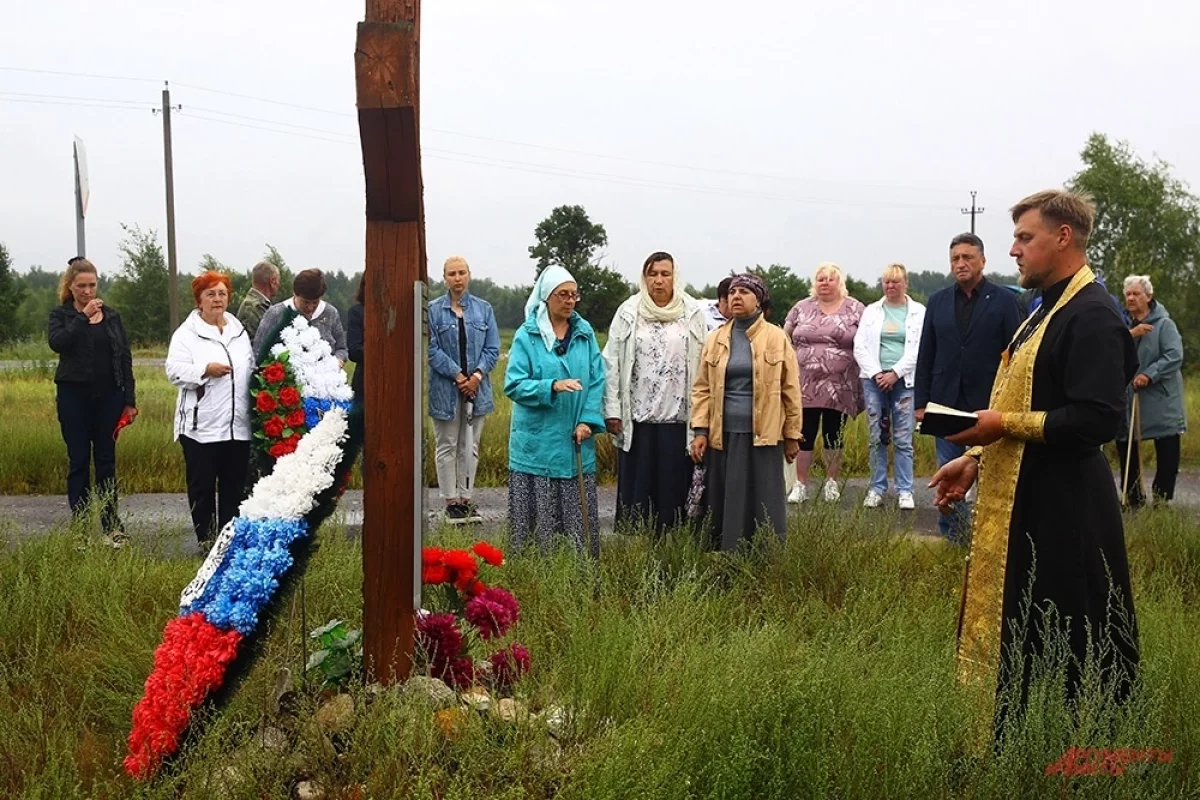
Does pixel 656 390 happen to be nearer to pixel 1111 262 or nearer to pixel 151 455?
pixel 151 455

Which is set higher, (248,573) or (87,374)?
(87,374)

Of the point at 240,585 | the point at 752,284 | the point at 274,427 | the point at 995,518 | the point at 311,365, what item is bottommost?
the point at 240,585

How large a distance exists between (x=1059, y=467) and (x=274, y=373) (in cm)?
269

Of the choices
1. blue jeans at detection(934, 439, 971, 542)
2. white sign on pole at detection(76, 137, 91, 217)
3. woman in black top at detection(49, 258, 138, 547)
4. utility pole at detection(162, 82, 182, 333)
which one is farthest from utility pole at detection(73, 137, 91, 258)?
utility pole at detection(162, 82, 182, 333)

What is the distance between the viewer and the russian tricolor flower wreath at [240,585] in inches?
125

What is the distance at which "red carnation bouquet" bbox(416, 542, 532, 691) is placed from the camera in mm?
3590

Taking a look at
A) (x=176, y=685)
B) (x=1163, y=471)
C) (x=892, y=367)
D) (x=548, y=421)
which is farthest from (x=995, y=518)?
(x=1163, y=471)

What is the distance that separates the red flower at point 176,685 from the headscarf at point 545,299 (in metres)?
3.32

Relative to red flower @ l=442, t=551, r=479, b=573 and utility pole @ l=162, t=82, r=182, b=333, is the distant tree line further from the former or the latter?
red flower @ l=442, t=551, r=479, b=573

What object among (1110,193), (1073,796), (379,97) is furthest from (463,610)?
(1110,193)

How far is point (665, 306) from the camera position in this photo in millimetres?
6922

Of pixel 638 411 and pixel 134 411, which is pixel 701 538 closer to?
pixel 638 411

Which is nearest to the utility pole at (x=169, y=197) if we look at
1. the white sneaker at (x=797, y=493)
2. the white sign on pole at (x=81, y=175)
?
the white sign on pole at (x=81, y=175)

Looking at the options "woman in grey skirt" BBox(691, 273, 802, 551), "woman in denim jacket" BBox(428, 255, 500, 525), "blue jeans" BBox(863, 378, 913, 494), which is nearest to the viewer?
"woman in grey skirt" BBox(691, 273, 802, 551)
